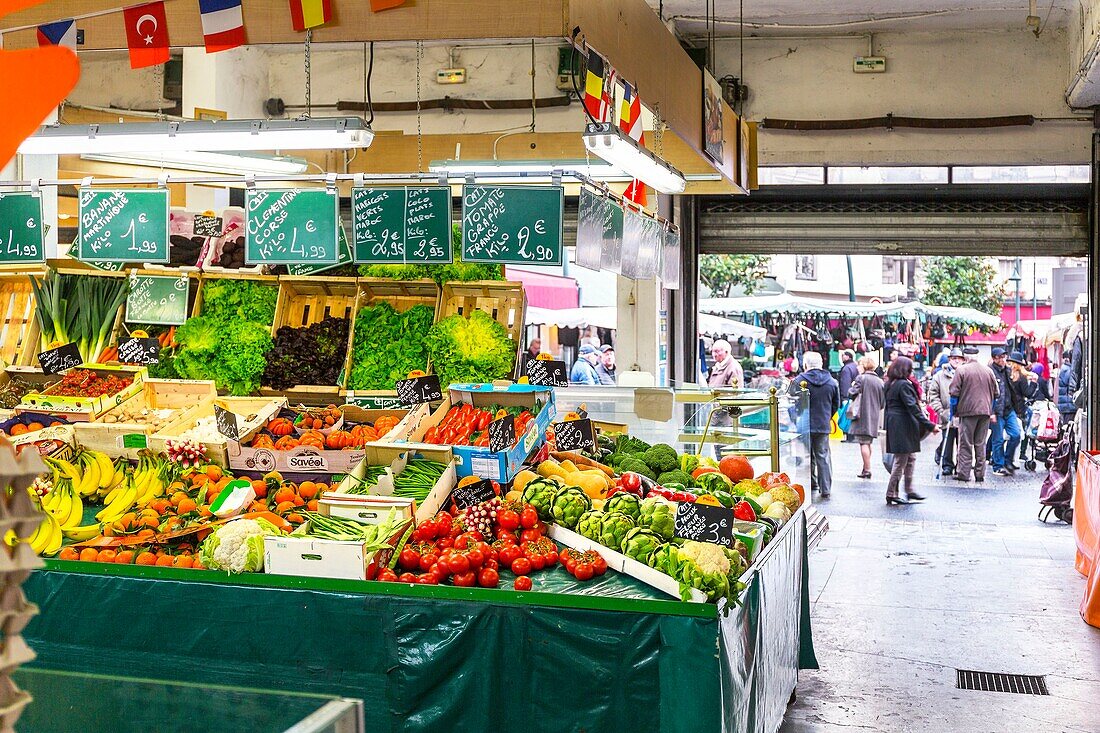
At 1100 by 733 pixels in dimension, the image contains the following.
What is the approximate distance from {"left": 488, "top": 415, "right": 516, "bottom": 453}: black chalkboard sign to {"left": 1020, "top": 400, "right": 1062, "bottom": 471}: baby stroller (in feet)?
34.4

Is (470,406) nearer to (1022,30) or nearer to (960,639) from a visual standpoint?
(960,639)

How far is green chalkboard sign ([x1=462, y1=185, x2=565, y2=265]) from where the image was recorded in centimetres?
582

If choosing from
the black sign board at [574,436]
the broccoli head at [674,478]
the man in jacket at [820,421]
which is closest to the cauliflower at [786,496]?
the broccoli head at [674,478]

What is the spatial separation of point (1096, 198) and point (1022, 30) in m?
1.92

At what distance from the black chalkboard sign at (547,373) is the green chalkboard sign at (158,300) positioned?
268cm

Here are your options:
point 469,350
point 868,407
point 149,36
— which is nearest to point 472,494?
point 469,350

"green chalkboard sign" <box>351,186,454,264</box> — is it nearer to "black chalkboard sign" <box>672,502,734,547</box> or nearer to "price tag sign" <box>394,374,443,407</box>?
"price tag sign" <box>394,374,443,407</box>

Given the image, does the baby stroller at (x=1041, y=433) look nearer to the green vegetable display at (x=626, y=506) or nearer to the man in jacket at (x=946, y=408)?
the man in jacket at (x=946, y=408)

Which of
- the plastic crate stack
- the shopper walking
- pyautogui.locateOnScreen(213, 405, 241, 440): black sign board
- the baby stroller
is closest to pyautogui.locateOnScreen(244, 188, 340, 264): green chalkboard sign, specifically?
pyautogui.locateOnScreen(213, 405, 241, 440): black sign board

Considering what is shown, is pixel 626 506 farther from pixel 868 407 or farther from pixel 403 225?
pixel 868 407

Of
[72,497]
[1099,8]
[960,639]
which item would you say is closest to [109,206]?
[72,497]

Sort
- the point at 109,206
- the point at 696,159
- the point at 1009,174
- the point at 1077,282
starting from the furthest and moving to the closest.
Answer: the point at 1077,282
the point at 1009,174
the point at 696,159
the point at 109,206

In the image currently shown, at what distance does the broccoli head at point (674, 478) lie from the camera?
578 cm

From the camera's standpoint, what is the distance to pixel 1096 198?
35.0 feet
